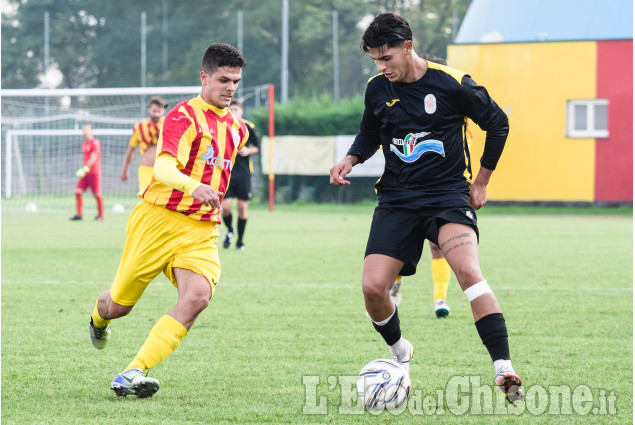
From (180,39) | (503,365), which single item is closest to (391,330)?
(503,365)

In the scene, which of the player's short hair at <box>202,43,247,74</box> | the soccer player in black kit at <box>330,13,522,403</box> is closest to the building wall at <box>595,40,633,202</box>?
the soccer player in black kit at <box>330,13,522,403</box>

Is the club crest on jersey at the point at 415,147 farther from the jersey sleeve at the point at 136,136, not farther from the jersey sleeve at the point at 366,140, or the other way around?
the jersey sleeve at the point at 136,136

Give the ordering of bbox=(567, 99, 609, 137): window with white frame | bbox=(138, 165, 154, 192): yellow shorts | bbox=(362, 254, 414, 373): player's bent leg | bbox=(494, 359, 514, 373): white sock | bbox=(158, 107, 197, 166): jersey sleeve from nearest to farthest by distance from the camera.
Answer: bbox=(494, 359, 514, 373): white sock → bbox=(362, 254, 414, 373): player's bent leg → bbox=(158, 107, 197, 166): jersey sleeve → bbox=(138, 165, 154, 192): yellow shorts → bbox=(567, 99, 609, 137): window with white frame

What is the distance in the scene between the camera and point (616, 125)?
25312 mm

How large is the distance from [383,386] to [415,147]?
46.8 inches

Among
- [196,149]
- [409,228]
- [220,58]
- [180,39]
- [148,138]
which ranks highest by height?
[180,39]

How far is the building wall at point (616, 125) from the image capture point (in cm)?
2512

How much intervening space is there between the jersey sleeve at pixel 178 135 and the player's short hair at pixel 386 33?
1001 millimetres

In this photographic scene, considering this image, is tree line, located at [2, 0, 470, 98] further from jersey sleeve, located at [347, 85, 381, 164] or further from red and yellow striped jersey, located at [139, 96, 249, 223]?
red and yellow striped jersey, located at [139, 96, 249, 223]

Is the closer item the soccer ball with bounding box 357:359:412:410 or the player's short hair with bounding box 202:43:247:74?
the soccer ball with bounding box 357:359:412:410

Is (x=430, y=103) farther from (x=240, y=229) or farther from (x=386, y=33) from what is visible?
(x=240, y=229)

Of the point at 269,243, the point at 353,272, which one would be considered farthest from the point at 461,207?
the point at 269,243

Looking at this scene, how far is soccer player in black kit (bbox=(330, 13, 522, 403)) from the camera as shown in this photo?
458cm

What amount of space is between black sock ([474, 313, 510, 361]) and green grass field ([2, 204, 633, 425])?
0.93 ft
